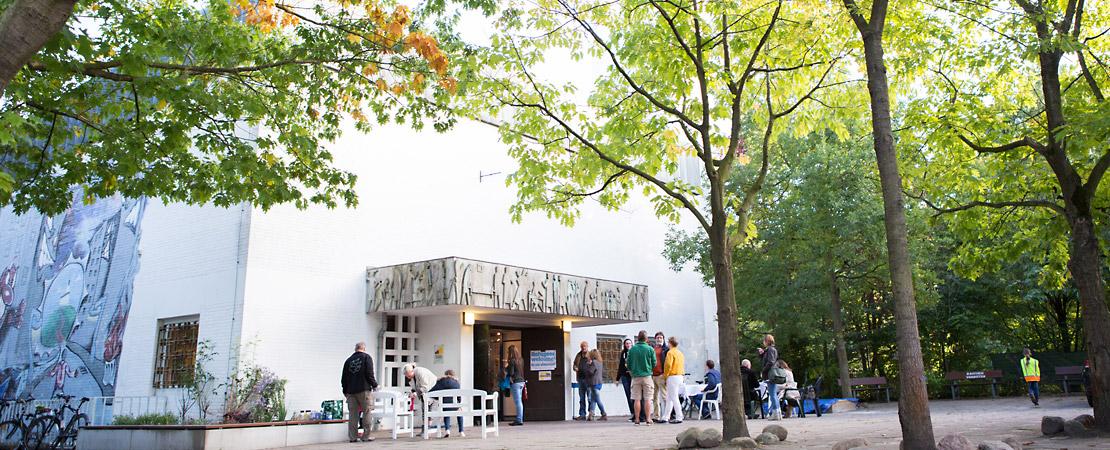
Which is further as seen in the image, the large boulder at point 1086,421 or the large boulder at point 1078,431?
the large boulder at point 1086,421

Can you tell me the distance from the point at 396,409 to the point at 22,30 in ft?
31.9

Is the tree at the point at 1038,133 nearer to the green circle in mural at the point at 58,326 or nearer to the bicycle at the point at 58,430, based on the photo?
the bicycle at the point at 58,430

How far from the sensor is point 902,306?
265 inches

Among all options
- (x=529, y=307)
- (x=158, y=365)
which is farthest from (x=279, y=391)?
(x=529, y=307)

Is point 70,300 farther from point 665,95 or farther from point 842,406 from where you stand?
point 842,406

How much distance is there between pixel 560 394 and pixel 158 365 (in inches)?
365

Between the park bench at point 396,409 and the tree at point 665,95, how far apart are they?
4.49 metres

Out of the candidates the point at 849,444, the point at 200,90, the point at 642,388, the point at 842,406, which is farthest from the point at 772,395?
the point at 200,90

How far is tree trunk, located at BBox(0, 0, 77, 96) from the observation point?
4.95 meters

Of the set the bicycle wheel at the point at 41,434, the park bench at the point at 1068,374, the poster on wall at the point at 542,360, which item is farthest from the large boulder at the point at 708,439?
the park bench at the point at 1068,374

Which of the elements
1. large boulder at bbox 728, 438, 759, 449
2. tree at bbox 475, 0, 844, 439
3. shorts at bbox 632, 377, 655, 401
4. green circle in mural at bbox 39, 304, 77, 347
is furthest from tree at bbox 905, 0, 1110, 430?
green circle in mural at bbox 39, 304, 77, 347

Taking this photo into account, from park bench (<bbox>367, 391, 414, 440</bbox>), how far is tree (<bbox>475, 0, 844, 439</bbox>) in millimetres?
4494

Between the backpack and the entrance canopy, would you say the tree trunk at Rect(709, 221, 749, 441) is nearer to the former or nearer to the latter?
the entrance canopy

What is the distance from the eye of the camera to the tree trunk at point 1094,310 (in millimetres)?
8914
